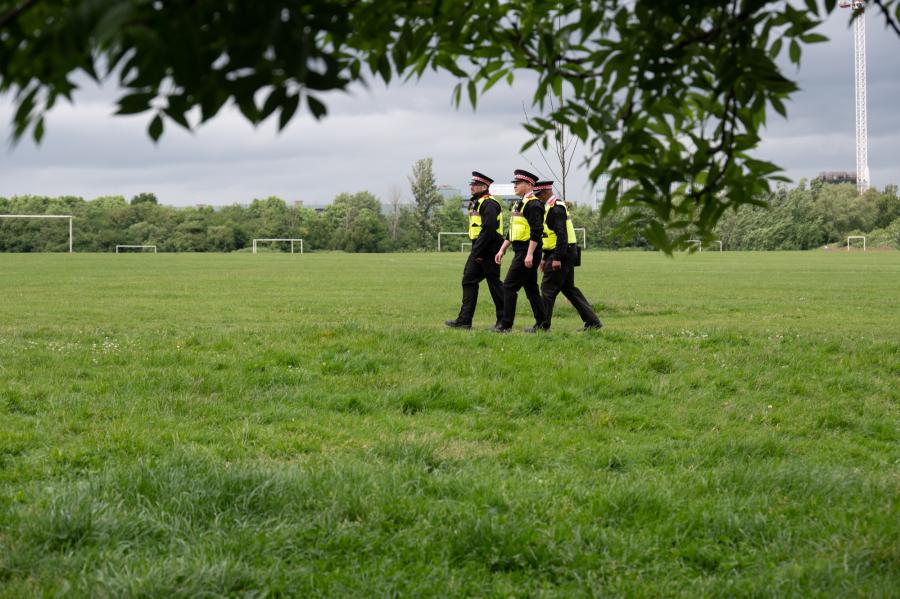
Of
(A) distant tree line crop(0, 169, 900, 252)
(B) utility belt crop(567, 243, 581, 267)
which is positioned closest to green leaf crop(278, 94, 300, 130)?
(B) utility belt crop(567, 243, 581, 267)

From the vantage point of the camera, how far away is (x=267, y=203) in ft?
399

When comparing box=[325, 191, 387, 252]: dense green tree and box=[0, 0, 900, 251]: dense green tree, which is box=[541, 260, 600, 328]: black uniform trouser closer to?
box=[0, 0, 900, 251]: dense green tree

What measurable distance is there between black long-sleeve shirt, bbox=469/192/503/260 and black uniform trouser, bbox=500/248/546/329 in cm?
49

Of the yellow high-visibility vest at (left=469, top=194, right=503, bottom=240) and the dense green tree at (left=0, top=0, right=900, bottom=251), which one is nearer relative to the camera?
the dense green tree at (left=0, top=0, right=900, bottom=251)

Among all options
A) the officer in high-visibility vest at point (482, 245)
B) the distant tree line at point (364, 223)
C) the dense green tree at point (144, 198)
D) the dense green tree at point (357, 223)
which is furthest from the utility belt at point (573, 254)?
the dense green tree at point (144, 198)

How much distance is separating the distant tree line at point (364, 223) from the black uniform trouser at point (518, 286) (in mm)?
84599

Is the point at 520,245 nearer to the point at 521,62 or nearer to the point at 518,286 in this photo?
the point at 518,286

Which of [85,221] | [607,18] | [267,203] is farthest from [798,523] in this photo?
[267,203]

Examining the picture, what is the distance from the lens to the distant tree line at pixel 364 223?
99.1 meters

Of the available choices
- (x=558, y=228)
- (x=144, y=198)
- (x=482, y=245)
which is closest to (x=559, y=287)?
(x=558, y=228)

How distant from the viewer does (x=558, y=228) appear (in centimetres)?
1284

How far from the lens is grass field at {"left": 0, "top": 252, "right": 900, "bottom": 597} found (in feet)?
12.7

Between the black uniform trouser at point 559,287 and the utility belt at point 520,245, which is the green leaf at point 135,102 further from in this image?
the black uniform trouser at point 559,287

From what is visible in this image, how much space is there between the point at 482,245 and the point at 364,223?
92840 mm
